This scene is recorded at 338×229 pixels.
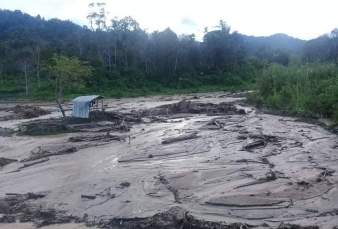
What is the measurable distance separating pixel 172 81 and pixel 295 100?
32.3 m

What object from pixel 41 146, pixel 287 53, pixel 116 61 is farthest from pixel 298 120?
pixel 287 53

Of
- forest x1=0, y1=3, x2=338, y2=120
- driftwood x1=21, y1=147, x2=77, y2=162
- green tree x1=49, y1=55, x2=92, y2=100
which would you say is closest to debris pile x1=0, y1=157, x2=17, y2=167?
driftwood x1=21, y1=147, x2=77, y2=162

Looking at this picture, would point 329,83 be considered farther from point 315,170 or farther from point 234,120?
point 315,170

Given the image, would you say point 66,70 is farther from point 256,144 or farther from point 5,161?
point 256,144

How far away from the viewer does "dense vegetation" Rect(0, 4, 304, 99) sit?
2008 inches

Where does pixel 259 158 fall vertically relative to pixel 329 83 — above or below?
below

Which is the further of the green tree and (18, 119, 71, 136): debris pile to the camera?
the green tree

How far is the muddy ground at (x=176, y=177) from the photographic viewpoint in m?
8.79

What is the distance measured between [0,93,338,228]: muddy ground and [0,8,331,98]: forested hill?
99.8 ft

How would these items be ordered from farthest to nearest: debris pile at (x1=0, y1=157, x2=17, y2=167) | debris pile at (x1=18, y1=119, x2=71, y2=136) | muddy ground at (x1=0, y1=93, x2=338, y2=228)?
debris pile at (x1=18, y1=119, x2=71, y2=136) → debris pile at (x1=0, y1=157, x2=17, y2=167) → muddy ground at (x1=0, y1=93, x2=338, y2=228)

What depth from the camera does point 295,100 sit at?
1068 inches

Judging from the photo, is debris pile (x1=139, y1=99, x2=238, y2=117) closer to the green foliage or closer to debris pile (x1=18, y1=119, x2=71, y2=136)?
the green foliage

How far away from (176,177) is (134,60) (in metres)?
50.1

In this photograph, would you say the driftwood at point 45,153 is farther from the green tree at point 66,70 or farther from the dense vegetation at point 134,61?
the dense vegetation at point 134,61
